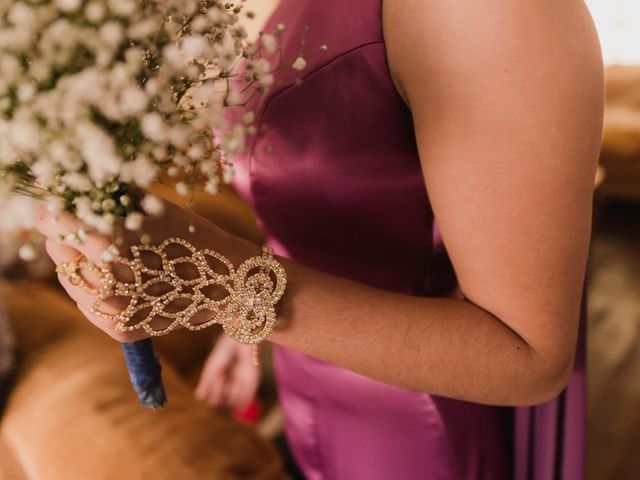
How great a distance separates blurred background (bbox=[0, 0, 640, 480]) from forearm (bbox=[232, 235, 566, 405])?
83cm

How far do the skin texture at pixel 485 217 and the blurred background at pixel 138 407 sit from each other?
824 mm

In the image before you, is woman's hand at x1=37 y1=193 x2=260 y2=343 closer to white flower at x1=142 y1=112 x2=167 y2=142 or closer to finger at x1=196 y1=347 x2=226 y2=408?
white flower at x1=142 y1=112 x2=167 y2=142

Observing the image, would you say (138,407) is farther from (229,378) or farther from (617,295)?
(617,295)

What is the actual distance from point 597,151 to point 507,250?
128 mm

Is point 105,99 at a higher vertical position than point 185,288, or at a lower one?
higher

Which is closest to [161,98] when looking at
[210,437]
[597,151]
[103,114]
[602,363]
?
[103,114]

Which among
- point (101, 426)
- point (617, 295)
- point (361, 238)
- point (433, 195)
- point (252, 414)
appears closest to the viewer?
point (433, 195)

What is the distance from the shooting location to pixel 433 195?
610 mm

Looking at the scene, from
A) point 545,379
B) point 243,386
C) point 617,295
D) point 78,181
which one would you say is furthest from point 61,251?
point 617,295

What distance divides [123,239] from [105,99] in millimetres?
164

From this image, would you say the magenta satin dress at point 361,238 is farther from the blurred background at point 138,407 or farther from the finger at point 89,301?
the blurred background at point 138,407

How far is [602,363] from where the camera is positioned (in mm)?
2385

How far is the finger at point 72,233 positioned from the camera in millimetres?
478

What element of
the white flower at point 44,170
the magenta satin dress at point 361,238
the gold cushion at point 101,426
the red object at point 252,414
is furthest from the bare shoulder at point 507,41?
the red object at point 252,414
